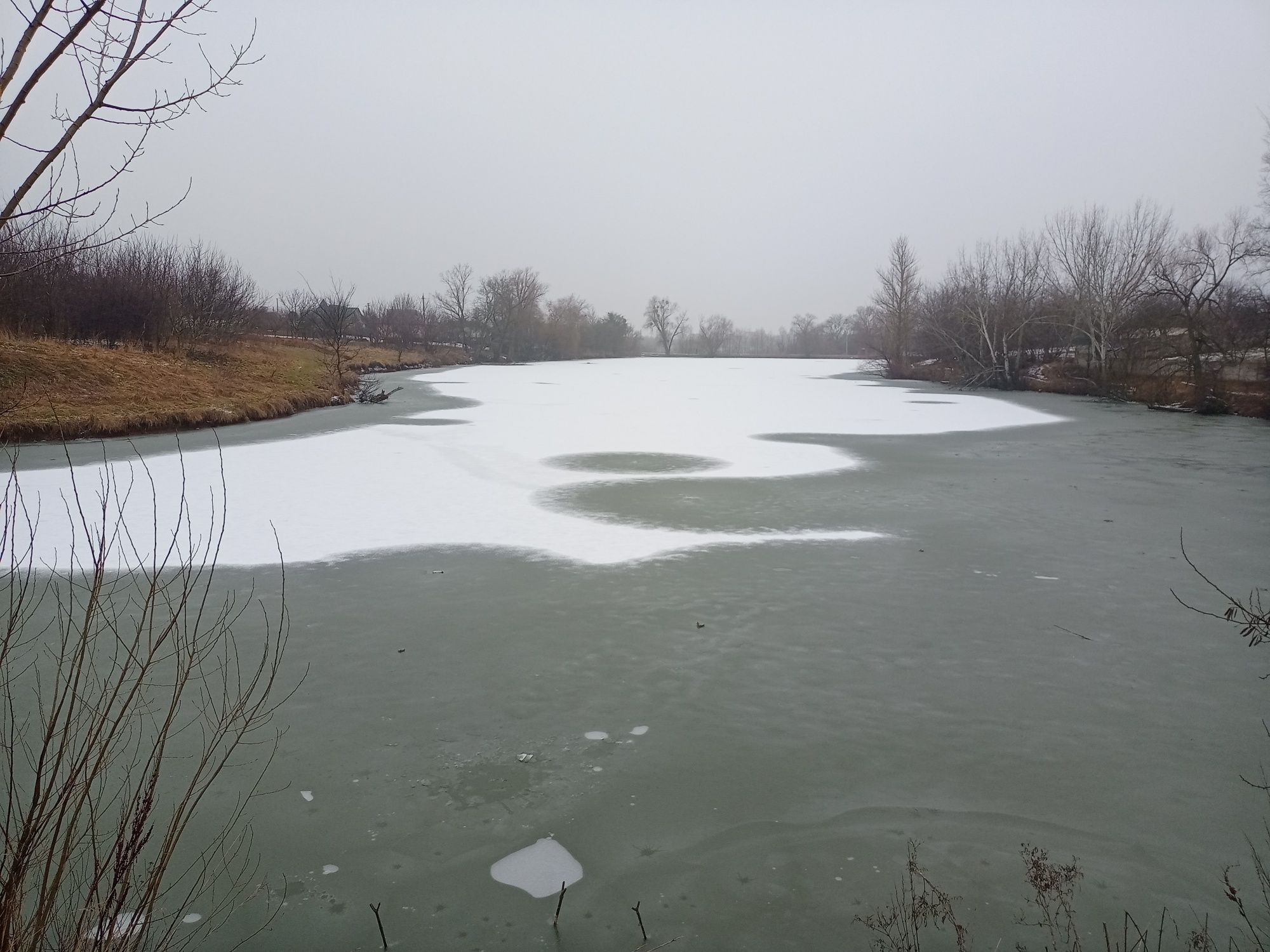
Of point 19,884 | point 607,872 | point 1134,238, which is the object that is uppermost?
point 1134,238

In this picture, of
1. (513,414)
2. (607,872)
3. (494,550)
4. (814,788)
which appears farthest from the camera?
(513,414)

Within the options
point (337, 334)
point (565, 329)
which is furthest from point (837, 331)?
point (337, 334)

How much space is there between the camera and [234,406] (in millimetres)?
19953

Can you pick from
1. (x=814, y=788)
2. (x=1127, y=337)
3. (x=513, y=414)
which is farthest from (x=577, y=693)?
(x=1127, y=337)

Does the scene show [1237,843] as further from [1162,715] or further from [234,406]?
[234,406]

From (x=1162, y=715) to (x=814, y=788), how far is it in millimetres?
2232

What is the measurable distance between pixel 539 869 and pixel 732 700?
179 cm

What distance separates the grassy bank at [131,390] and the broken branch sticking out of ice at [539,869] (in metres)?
11.0

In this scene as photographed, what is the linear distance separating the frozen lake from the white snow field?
109mm

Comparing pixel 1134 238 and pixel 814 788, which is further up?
pixel 1134 238

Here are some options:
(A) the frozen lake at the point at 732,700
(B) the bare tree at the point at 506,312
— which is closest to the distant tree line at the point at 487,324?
(B) the bare tree at the point at 506,312

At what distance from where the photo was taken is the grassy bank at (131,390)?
52.7 feet

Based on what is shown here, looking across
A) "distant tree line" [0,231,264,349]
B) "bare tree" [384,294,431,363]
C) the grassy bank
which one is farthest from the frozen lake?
"bare tree" [384,294,431,363]

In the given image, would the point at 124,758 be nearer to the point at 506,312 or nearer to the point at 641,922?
the point at 641,922
